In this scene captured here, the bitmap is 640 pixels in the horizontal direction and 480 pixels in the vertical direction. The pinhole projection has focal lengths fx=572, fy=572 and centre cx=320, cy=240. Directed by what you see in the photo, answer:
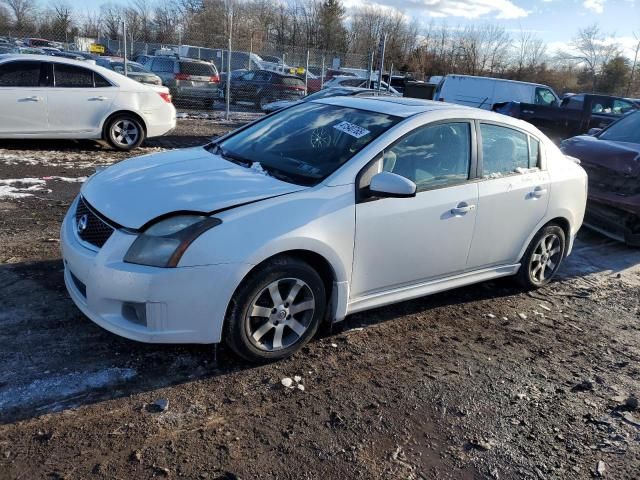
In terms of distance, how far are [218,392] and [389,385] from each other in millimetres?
1051

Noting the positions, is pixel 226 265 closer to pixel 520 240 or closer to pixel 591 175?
pixel 520 240

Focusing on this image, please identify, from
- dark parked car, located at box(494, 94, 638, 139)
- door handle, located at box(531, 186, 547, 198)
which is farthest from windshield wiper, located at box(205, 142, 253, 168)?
dark parked car, located at box(494, 94, 638, 139)

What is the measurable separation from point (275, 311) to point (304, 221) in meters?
0.59

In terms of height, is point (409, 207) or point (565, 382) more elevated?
point (409, 207)

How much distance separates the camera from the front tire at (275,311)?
11.1ft

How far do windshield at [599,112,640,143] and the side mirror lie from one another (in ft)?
18.6

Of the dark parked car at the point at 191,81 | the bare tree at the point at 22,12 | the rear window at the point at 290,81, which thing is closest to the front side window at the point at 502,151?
the dark parked car at the point at 191,81

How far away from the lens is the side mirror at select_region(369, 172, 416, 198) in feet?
12.0

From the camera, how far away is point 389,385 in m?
3.56

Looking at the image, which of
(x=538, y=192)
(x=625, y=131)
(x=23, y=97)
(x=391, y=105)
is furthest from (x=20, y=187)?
(x=625, y=131)

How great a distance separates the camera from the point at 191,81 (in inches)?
717

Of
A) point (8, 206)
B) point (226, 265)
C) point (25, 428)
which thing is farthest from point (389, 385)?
point (8, 206)

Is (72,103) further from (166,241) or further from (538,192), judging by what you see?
(538,192)

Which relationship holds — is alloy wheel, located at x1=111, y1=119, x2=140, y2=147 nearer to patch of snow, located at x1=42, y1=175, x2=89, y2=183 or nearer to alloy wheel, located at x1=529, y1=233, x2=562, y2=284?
patch of snow, located at x1=42, y1=175, x2=89, y2=183
